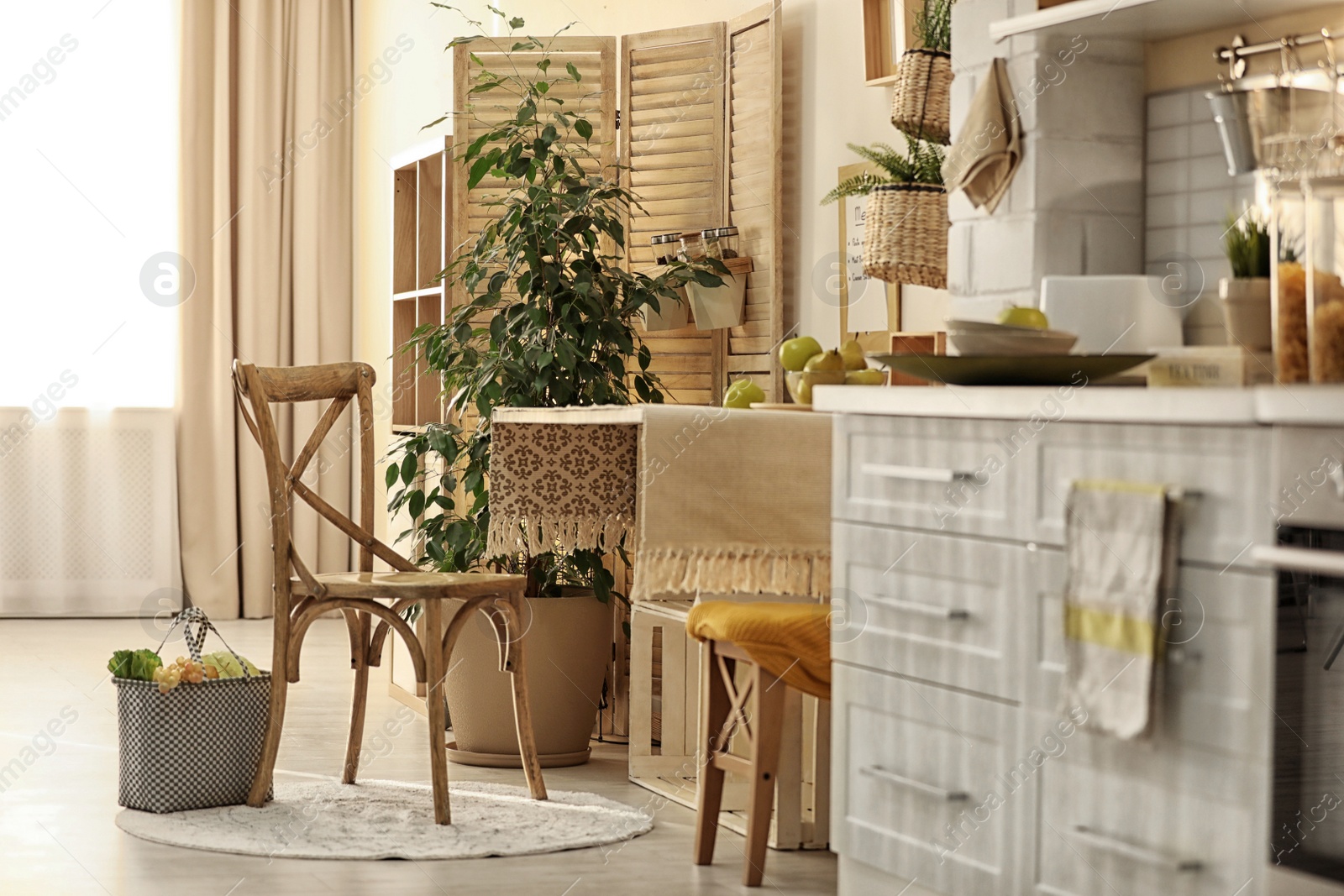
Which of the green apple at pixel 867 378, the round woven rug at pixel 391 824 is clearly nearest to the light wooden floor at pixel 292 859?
the round woven rug at pixel 391 824

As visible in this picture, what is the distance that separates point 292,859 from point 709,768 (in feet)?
2.47

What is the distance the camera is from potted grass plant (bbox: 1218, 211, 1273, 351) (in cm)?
210

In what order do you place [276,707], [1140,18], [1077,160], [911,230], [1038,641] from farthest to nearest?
[276,707]
[911,230]
[1077,160]
[1140,18]
[1038,641]

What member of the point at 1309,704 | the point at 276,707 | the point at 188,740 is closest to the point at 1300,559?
the point at 1309,704

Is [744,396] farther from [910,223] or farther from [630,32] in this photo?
[630,32]

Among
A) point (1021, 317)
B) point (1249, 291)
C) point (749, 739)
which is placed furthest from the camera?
point (749, 739)

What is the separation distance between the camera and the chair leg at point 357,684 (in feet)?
10.9

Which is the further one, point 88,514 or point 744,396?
point 88,514

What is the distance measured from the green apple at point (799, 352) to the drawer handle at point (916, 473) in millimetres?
721

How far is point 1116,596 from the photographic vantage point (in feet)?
6.05

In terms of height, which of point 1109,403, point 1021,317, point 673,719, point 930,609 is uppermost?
point 1021,317

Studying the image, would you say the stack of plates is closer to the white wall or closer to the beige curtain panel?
the white wall

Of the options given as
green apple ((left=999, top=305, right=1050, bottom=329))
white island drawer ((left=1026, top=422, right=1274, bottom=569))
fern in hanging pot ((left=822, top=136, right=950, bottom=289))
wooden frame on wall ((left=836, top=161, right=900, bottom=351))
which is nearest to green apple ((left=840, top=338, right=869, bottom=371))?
fern in hanging pot ((left=822, top=136, right=950, bottom=289))

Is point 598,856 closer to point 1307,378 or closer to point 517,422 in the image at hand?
point 517,422
